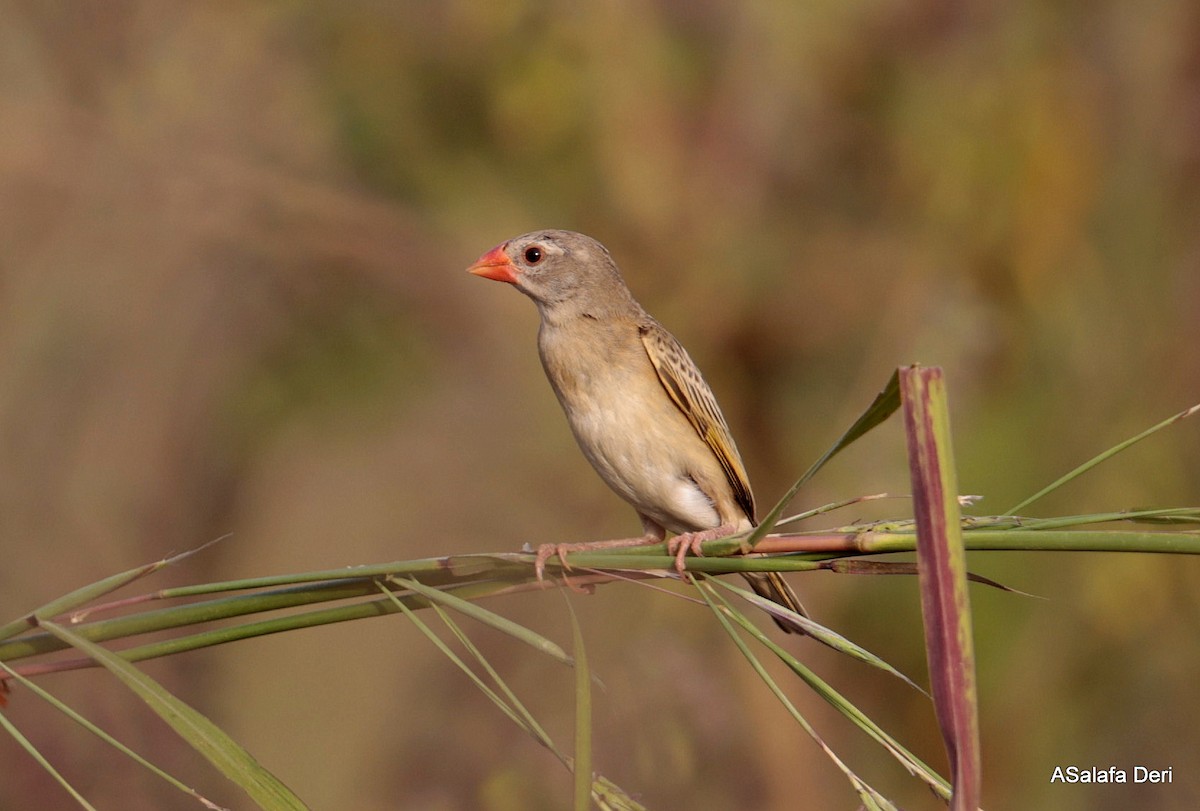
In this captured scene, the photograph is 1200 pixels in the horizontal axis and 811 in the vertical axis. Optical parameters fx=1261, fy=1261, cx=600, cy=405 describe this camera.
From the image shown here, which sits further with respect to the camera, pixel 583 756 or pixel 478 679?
pixel 478 679

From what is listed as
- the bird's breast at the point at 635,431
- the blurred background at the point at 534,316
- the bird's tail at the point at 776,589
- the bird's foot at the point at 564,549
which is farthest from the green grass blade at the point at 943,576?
the blurred background at the point at 534,316

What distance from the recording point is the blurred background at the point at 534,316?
483 cm

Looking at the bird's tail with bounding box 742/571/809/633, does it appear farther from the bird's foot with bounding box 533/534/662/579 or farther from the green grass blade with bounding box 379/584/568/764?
the green grass blade with bounding box 379/584/568/764

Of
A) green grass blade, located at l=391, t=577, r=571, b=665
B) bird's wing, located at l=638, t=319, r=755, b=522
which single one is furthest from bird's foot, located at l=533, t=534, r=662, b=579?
bird's wing, located at l=638, t=319, r=755, b=522

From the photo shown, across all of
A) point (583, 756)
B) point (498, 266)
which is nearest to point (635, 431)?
point (498, 266)

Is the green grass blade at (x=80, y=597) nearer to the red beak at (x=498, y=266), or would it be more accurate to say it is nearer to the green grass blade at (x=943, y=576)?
the green grass blade at (x=943, y=576)

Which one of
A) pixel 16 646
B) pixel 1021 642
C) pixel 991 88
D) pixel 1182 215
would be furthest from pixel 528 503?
pixel 16 646

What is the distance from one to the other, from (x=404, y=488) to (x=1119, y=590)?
315 centimetres

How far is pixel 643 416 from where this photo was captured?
3.73 metres

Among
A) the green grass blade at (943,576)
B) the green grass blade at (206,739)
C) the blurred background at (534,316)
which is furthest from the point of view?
the blurred background at (534,316)

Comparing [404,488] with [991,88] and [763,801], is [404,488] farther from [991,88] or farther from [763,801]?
[991,88]

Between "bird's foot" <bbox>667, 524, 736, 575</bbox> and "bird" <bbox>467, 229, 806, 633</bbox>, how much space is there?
168 millimetres

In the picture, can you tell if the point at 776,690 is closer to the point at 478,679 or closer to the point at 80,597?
the point at 478,679

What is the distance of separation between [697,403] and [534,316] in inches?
80.8
